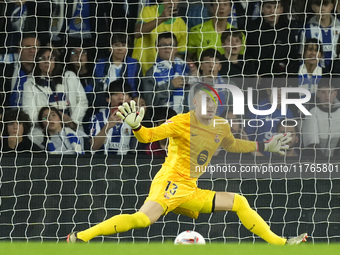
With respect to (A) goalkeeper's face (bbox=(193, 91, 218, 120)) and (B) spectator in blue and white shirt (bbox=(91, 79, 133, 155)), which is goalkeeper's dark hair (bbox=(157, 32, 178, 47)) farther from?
(A) goalkeeper's face (bbox=(193, 91, 218, 120))

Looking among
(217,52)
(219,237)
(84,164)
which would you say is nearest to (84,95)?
(84,164)

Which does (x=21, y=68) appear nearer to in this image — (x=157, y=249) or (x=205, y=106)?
(x=205, y=106)

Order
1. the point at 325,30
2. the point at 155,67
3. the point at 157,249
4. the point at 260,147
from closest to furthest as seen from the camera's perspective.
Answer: the point at 157,249, the point at 260,147, the point at 155,67, the point at 325,30

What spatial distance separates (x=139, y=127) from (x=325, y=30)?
2810mm

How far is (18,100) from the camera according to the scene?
20.4ft

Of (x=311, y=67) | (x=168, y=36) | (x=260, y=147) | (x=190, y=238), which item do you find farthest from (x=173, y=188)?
(x=311, y=67)

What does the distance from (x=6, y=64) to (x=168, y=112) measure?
1.86 meters

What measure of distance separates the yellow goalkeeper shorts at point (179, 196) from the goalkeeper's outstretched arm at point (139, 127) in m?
0.43

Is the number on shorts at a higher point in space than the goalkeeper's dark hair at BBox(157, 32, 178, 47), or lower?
lower

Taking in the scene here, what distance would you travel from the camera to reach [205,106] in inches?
199

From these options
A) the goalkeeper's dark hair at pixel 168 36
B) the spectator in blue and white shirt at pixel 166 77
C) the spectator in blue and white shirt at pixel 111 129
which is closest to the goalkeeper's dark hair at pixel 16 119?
the spectator in blue and white shirt at pixel 111 129

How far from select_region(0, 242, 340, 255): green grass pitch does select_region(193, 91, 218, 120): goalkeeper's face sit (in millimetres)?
1334

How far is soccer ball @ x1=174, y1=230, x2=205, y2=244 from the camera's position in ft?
17.0

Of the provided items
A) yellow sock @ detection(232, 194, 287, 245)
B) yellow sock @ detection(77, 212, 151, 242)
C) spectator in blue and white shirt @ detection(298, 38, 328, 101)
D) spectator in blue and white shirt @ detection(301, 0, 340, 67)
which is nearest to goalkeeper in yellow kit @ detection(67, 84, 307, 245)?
yellow sock @ detection(232, 194, 287, 245)
